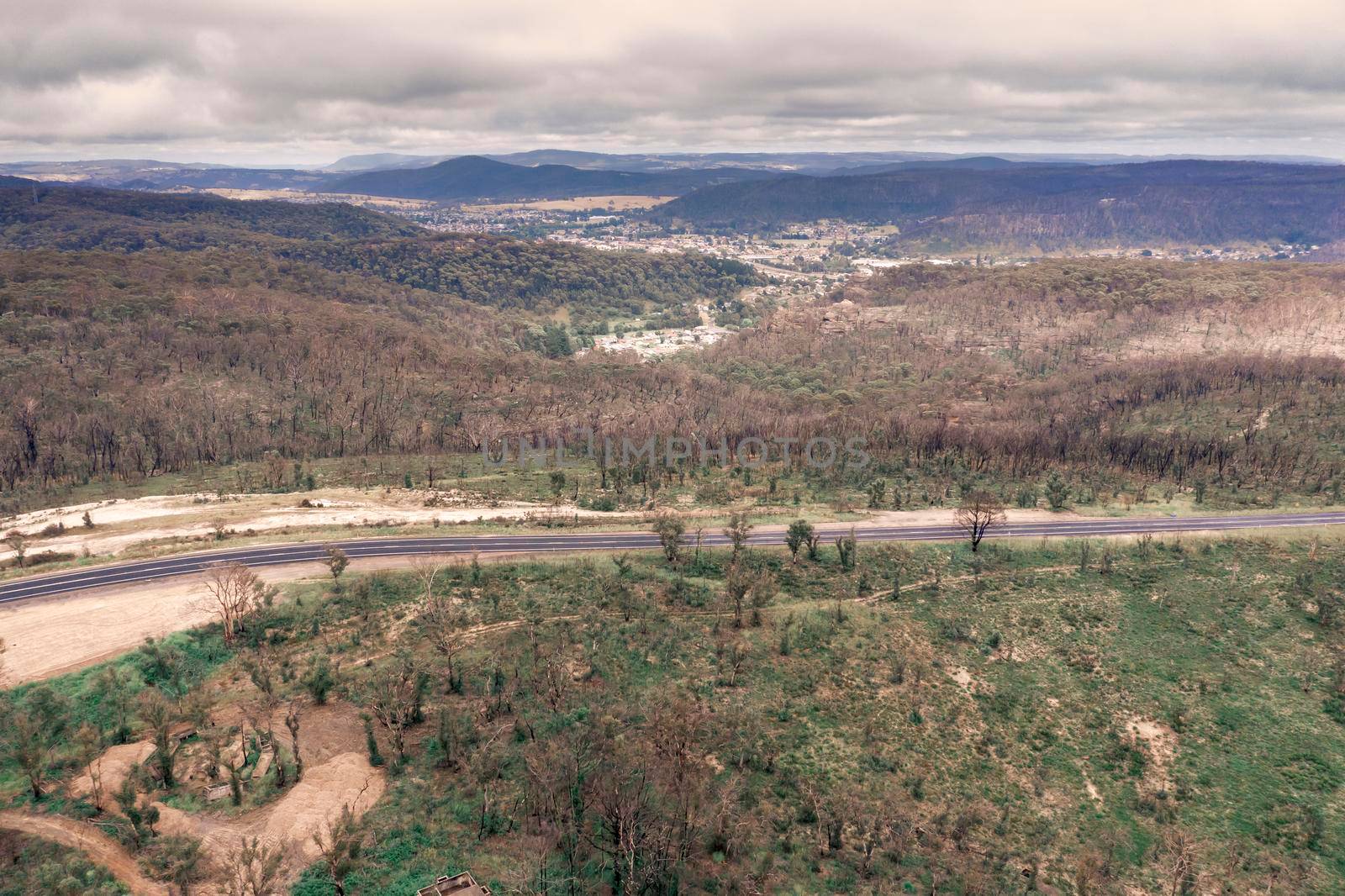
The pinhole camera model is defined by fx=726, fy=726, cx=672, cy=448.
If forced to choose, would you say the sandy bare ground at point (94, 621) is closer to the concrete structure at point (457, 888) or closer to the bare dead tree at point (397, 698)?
the bare dead tree at point (397, 698)

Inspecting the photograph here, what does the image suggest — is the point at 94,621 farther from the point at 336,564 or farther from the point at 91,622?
the point at 336,564

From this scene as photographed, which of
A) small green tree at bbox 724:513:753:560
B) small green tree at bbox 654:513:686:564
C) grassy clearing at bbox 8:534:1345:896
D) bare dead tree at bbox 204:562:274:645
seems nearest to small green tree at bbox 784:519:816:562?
grassy clearing at bbox 8:534:1345:896

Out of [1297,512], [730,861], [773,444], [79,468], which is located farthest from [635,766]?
[79,468]

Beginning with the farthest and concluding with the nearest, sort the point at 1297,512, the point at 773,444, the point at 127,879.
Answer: the point at 773,444 → the point at 1297,512 → the point at 127,879

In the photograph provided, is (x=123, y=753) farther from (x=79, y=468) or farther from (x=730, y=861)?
(x=79, y=468)

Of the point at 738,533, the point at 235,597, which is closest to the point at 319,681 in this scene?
the point at 235,597

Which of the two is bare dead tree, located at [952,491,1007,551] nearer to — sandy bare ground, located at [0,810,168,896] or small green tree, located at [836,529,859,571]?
small green tree, located at [836,529,859,571]

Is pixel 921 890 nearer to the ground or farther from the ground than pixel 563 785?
nearer to the ground
